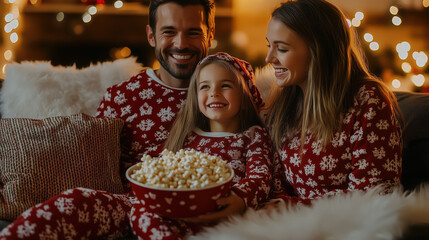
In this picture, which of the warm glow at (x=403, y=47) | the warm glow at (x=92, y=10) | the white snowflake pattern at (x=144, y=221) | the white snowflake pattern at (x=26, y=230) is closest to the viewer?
the white snowflake pattern at (x=26, y=230)

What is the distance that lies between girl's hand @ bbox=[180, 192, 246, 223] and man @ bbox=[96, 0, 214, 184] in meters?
0.58

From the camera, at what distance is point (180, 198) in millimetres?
979

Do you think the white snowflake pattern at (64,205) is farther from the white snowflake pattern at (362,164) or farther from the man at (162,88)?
Answer: the white snowflake pattern at (362,164)

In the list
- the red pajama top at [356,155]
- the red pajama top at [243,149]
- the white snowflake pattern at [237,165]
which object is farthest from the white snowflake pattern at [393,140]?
the white snowflake pattern at [237,165]

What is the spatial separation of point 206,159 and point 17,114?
933 mm

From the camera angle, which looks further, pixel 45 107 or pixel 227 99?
pixel 45 107

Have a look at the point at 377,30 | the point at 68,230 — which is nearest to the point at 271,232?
the point at 68,230

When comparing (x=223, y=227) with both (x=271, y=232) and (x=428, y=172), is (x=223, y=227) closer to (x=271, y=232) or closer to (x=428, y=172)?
(x=271, y=232)

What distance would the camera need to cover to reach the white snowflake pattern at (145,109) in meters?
1.67

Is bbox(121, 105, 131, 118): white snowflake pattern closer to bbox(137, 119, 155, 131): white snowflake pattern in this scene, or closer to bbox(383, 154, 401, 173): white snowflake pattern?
bbox(137, 119, 155, 131): white snowflake pattern

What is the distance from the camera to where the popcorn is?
1.00 metres

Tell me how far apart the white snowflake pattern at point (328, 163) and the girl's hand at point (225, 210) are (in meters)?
0.31

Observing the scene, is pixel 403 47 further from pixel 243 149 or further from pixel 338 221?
pixel 338 221

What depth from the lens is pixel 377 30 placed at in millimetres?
3873
